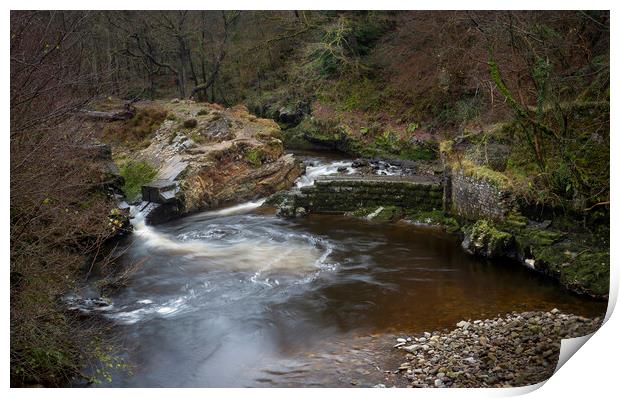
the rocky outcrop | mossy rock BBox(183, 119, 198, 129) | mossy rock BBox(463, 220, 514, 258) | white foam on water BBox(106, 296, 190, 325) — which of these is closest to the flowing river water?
white foam on water BBox(106, 296, 190, 325)

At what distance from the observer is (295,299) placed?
8.53m

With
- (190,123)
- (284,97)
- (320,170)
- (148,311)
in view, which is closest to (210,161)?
(190,123)

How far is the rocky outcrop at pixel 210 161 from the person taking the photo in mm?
13758

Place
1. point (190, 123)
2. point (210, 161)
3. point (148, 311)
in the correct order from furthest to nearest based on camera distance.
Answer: point (190, 123) < point (210, 161) < point (148, 311)

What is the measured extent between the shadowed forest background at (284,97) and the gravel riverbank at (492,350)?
87.5 inches

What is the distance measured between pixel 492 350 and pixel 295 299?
308cm

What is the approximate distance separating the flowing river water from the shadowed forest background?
0.80 m

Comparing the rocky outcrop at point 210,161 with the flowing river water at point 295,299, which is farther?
the rocky outcrop at point 210,161

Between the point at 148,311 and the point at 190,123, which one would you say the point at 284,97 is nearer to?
the point at 190,123

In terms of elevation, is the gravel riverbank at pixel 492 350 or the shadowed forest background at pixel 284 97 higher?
the shadowed forest background at pixel 284 97

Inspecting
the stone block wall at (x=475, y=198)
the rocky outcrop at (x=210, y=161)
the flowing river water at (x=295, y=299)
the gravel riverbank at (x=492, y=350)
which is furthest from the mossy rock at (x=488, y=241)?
the rocky outcrop at (x=210, y=161)

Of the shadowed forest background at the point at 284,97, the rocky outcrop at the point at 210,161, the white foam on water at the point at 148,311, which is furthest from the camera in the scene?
the rocky outcrop at the point at 210,161

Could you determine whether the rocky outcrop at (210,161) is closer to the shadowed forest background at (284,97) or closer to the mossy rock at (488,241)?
the shadowed forest background at (284,97)

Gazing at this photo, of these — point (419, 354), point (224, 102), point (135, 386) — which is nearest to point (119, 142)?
point (224, 102)
